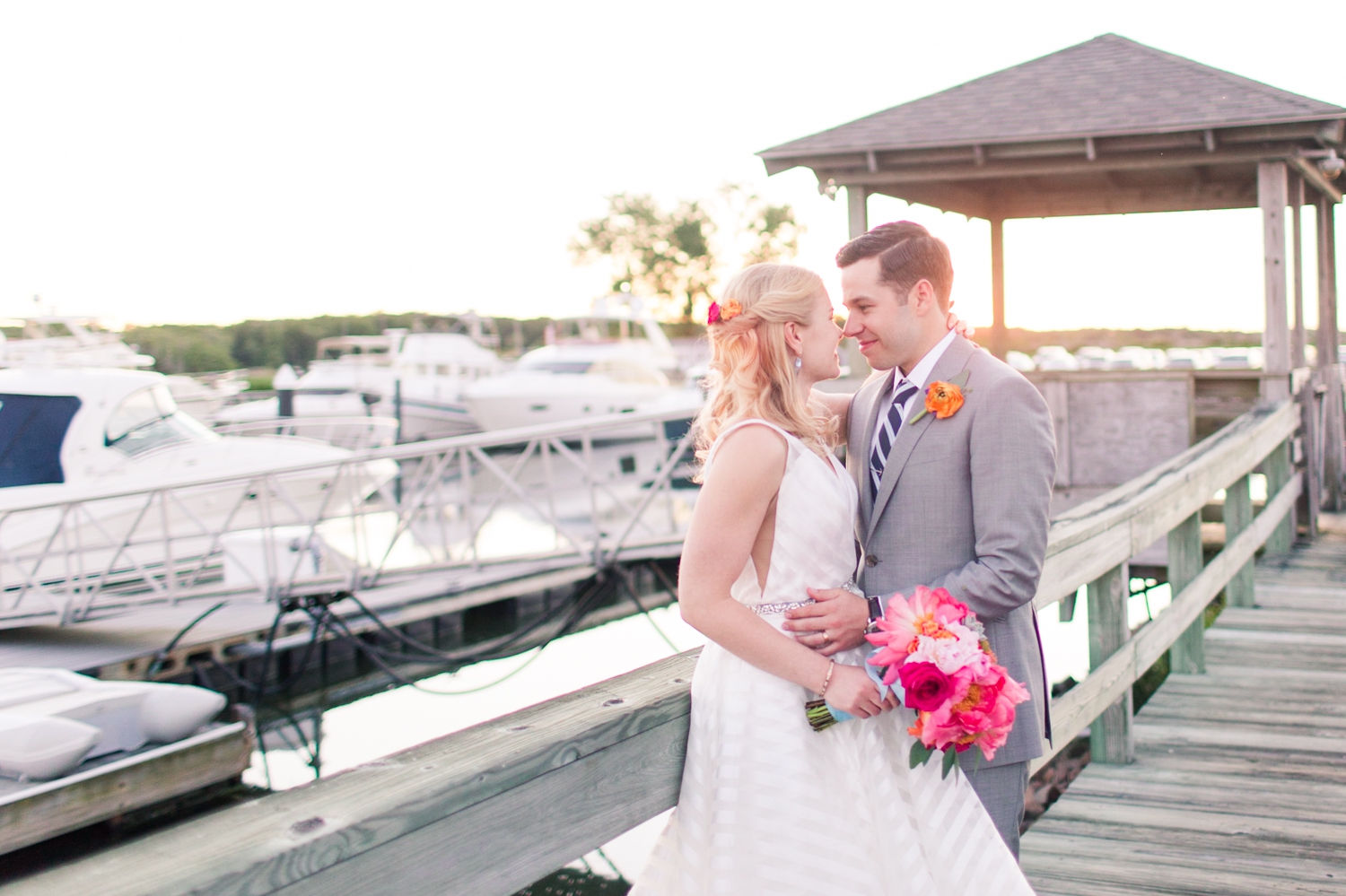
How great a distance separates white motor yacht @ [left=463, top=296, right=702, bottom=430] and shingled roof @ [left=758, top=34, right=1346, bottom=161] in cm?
1512

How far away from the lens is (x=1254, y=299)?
976cm

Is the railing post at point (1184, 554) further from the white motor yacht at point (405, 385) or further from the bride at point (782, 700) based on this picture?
the white motor yacht at point (405, 385)

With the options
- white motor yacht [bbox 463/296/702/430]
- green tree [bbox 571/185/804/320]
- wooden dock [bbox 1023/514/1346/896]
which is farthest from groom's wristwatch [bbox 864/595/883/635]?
green tree [bbox 571/185/804/320]

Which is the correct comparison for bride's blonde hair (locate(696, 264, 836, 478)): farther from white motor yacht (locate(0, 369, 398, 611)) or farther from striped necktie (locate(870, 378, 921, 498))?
white motor yacht (locate(0, 369, 398, 611))

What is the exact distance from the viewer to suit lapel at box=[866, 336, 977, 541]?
2.10 meters

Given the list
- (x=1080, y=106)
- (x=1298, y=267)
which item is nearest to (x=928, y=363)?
(x=1080, y=106)

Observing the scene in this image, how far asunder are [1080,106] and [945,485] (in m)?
8.00

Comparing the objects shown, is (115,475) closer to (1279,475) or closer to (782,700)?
(1279,475)

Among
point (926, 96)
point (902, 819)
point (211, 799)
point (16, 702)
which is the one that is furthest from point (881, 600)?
point (926, 96)

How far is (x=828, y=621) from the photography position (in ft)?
6.47

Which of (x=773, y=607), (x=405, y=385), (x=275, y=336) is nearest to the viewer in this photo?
(x=773, y=607)

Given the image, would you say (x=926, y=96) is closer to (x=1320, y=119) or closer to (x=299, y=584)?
(x=1320, y=119)

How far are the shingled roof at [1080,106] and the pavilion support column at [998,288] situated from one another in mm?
1691

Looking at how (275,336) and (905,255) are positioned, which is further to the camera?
(275,336)
